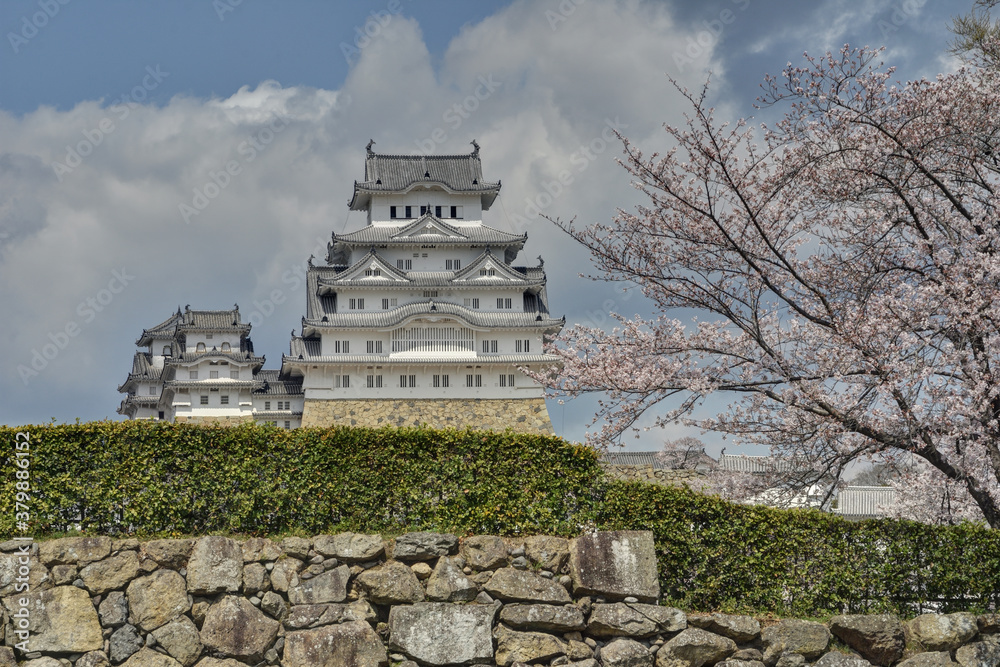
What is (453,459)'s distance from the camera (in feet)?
38.5

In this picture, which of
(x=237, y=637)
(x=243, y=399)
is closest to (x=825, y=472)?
(x=237, y=637)

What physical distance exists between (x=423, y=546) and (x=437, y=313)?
128 feet

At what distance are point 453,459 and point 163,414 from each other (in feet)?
176

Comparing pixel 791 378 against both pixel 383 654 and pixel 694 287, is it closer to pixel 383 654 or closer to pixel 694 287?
pixel 694 287

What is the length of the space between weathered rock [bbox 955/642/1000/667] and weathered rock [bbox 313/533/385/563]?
22.8 ft

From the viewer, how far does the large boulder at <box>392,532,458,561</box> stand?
11180 millimetres

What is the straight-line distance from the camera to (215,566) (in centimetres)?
1090

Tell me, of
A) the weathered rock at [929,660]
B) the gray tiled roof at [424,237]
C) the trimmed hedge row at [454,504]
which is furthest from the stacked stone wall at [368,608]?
the gray tiled roof at [424,237]

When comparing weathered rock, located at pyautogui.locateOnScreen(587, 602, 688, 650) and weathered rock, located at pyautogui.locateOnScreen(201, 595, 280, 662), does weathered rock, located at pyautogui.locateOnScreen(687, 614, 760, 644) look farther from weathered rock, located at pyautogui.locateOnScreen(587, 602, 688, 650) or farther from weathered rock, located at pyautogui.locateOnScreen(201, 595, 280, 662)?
weathered rock, located at pyautogui.locateOnScreen(201, 595, 280, 662)

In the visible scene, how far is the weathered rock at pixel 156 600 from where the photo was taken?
422 inches

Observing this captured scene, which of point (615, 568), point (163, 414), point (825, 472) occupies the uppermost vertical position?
point (163, 414)

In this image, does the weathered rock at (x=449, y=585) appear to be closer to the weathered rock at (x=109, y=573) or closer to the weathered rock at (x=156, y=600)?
the weathered rock at (x=156, y=600)

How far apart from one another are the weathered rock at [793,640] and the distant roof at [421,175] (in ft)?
148

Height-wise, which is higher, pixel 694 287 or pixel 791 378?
pixel 694 287
